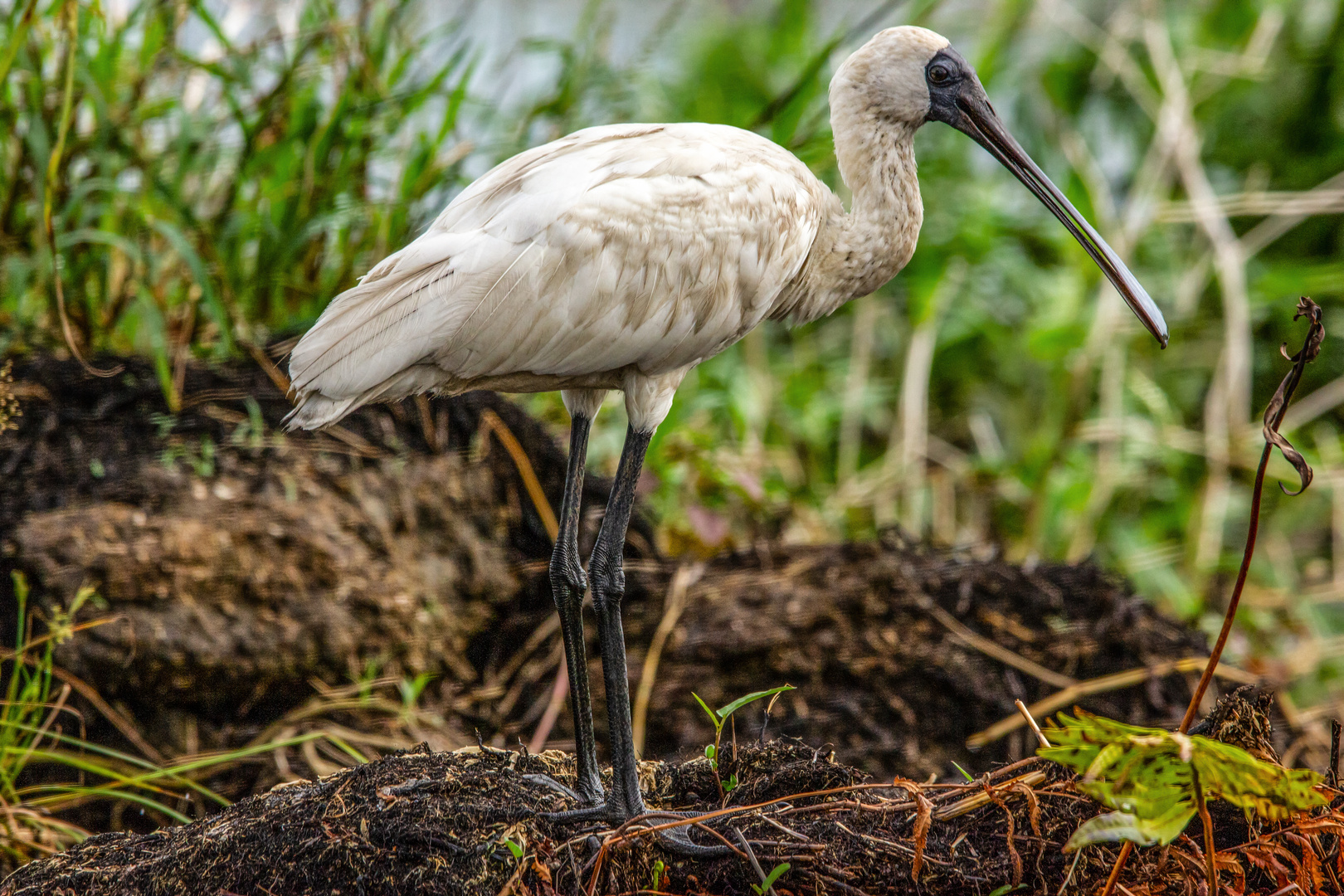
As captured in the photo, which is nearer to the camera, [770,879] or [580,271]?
[770,879]

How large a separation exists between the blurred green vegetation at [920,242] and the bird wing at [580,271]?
53.2 inches

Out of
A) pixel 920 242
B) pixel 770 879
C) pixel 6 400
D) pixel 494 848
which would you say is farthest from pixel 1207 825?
pixel 920 242

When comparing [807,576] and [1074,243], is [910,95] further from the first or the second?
[1074,243]

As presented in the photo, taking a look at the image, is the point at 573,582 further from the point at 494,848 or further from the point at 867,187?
the point at 867,187

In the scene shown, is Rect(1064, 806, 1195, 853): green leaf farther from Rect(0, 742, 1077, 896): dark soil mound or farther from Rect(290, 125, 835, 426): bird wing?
Rect(290, 125, 835, 426): bird wing

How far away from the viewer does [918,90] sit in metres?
3.10

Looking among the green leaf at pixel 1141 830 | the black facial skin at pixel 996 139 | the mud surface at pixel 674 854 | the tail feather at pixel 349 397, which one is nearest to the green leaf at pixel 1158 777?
the green leaf at pixel 1141 830

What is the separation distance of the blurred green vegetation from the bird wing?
1.35 m

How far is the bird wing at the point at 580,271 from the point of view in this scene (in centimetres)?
265

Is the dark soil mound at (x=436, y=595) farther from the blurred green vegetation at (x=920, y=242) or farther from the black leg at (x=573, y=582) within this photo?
the black leg at (x=573, y=582)

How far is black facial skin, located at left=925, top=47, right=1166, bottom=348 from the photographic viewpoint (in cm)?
311

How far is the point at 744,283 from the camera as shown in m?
2.90

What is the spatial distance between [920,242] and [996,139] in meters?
3.59

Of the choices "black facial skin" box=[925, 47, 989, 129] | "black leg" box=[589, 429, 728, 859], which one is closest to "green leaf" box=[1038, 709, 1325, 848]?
"black leg" box=[589, 429, 728, 859]
